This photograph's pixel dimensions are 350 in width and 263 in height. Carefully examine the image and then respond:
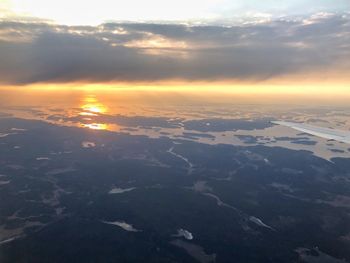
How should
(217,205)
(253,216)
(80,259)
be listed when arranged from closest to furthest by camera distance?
1. (80,259)
2. (253,216)
3. (217,205)

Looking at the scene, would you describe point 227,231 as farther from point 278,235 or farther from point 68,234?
point 68,234

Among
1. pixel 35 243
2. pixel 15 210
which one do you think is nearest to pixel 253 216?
pixel 35 243

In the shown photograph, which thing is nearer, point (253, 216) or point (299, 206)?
point (253, 216)

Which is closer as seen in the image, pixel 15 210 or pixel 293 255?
pixel 293 255

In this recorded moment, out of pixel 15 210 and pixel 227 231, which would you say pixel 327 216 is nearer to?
pixel 227 231

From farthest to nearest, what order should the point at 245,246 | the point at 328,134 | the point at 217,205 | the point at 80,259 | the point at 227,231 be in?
the point at 217,205, the point at 227,231, the point at 245,246, the point at 80,259, the point at 328,134

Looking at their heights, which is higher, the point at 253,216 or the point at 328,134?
the point at 328,134

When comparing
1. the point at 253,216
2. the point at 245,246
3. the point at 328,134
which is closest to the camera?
the point at 328,134

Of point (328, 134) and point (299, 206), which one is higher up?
point (328, 134)

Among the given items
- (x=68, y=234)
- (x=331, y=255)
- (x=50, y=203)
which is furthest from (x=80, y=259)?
(x=331, y=255)
